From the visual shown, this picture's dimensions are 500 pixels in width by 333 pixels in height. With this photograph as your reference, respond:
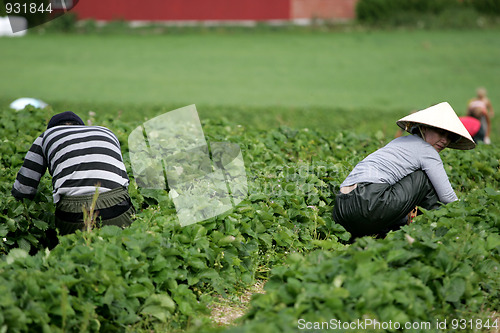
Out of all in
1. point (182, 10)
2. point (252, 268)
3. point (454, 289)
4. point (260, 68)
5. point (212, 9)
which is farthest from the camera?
point (182, 10)

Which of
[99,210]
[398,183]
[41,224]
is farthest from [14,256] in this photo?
[398,183]

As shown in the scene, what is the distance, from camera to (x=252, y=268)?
4.66m

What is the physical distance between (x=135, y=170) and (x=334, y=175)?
2.02 metres

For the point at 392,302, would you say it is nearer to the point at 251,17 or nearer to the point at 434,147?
the point at 434,147

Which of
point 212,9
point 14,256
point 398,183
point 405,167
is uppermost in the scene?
point 14,256

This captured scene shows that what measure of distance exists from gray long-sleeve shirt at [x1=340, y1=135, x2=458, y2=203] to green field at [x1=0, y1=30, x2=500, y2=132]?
15.6 meters

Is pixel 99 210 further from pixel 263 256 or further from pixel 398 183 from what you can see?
pixel 398 183

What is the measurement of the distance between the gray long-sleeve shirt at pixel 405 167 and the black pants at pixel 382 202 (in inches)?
2.1

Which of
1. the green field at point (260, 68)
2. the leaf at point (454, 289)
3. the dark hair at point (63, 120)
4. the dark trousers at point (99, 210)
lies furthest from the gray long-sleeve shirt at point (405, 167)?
the green field at point (260, 68)

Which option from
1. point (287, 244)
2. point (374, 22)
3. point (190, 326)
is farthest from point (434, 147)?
point (374, 22)

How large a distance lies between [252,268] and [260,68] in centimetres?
2892

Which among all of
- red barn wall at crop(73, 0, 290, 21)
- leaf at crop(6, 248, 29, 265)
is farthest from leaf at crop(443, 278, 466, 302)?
red barn wall at crop(73, 0, 290, 21)

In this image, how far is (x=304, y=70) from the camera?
106 ft

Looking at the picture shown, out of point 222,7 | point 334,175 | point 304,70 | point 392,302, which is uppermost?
point 392,302
